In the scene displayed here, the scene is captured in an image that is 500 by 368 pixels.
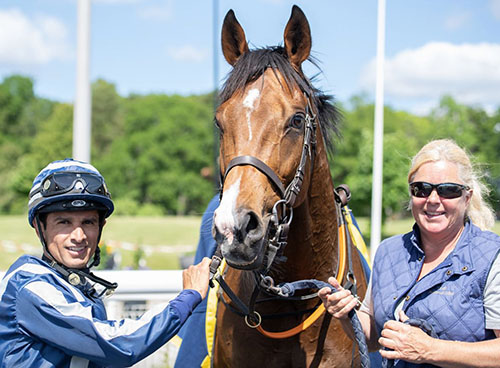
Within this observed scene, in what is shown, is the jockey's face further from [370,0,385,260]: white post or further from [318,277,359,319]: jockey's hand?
[370,0,385,260]: white post

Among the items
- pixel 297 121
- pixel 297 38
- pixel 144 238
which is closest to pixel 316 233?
pixel 297 121

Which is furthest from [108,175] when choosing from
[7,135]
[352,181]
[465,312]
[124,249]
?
[465,312]

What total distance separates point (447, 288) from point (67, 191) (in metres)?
1.56

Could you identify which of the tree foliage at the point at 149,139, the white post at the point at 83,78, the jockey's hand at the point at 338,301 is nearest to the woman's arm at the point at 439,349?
the jockey's hand at the point at 338,301

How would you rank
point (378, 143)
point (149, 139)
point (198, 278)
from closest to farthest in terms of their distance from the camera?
1. point (198, 278)
2. point (378, 143)
3. point (149, 139)

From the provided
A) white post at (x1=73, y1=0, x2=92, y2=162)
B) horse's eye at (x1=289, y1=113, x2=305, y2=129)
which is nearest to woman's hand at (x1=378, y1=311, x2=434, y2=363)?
horse's eye at (x1=289, y1=113, x2=305, y2=129)

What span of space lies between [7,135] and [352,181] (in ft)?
132

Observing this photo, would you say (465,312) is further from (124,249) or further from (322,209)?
(124,249)

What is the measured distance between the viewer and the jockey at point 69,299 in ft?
5.86

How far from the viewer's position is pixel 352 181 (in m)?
23.6

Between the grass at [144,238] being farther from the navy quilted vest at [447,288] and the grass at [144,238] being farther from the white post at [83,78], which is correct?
the navy quilted vest at [447,288]

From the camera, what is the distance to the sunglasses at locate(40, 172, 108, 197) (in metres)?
2.02

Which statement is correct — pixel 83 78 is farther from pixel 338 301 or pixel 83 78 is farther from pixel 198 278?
pixel 338 301

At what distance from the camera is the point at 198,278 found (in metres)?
2.14
